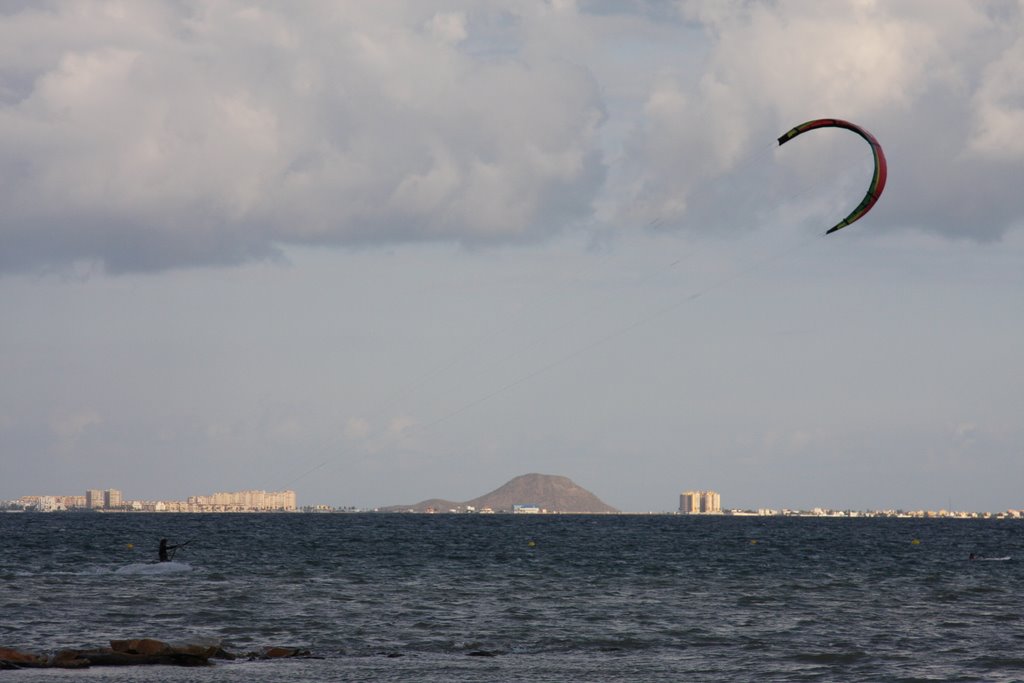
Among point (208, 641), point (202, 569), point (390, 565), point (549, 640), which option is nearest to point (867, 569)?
point (390, 565)

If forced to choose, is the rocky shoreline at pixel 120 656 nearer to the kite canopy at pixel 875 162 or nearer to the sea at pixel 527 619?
the sea at pixel 527 619

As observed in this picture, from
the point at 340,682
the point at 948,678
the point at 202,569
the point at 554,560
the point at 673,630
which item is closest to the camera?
the point at 340,682

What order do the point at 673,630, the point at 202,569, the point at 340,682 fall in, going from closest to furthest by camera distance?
the point at 340,682 → the point at 673,630 → the point at 202,569

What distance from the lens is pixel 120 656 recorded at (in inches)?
1075

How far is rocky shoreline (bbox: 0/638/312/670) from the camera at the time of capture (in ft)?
86.4

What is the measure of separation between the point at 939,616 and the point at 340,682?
23.9 metres

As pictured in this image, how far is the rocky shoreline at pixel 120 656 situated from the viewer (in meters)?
26.3

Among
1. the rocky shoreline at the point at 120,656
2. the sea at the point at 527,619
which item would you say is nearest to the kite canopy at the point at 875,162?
the sea at the point at 527,619

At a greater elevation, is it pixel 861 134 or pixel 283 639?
pixel 861 134

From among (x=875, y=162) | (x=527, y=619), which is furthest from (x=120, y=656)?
(x=875, y=162)

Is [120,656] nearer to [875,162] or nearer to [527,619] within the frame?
[527,619]

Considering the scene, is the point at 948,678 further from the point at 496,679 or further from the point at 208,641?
the point at 208,641

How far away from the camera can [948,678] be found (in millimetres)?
27250

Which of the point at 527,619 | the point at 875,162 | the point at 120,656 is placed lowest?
the point at 527,619
